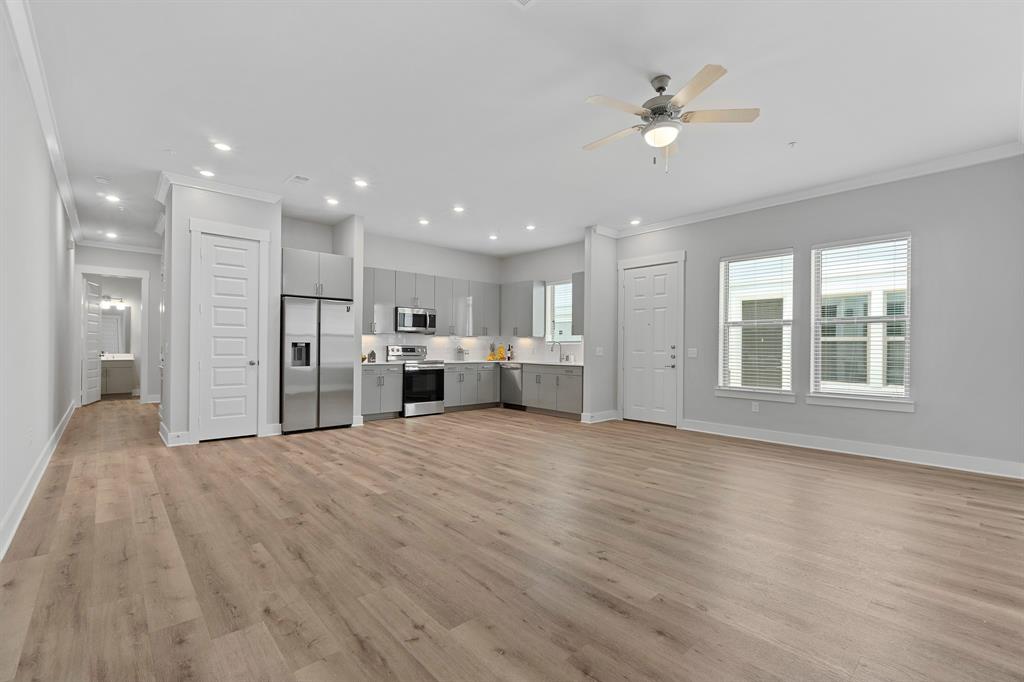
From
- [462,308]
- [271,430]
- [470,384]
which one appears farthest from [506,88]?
[470,384]

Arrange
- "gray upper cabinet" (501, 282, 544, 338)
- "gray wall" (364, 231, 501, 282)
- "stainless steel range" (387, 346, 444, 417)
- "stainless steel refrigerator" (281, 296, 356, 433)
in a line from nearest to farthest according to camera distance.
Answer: "stainless steel refrigerator" (281, 296, 356, 433) → "stainless steel range" (387, 346, 444, 417) → "gray wall" (364, 231, 501, 282) → "gray upper cabinet" (501, 282, 544, 338)

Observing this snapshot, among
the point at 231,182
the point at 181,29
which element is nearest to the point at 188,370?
the point at 231,182

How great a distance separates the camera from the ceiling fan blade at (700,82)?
2.54m

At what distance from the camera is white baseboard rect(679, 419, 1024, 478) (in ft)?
13.9

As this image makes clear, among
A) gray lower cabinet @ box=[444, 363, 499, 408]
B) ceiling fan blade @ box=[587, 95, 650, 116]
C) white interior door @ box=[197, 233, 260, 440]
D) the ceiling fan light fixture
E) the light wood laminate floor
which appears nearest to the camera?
the light wood laminate floor

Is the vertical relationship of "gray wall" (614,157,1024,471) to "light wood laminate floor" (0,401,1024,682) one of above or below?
above

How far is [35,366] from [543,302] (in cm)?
662

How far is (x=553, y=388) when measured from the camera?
7.72 meters

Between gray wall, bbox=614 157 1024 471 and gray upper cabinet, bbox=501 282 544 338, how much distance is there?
4.01 m

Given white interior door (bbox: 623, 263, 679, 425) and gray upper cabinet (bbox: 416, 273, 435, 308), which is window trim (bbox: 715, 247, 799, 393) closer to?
white interior door (bbox: 623, 263, 679, 425)

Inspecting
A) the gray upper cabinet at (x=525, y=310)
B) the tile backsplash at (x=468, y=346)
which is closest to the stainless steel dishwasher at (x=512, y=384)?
the tile backsplash at (x=468, y=346)

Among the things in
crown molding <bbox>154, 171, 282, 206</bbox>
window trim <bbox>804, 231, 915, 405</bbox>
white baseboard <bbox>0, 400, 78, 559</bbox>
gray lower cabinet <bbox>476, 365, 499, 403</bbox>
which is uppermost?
crown molding <bbox>154, 171, 282, 206</bbox>

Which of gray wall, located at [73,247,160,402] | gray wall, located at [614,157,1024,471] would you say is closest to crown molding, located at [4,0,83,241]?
gray wall, located at [73,247,160,402]

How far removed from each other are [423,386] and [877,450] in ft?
19.2
